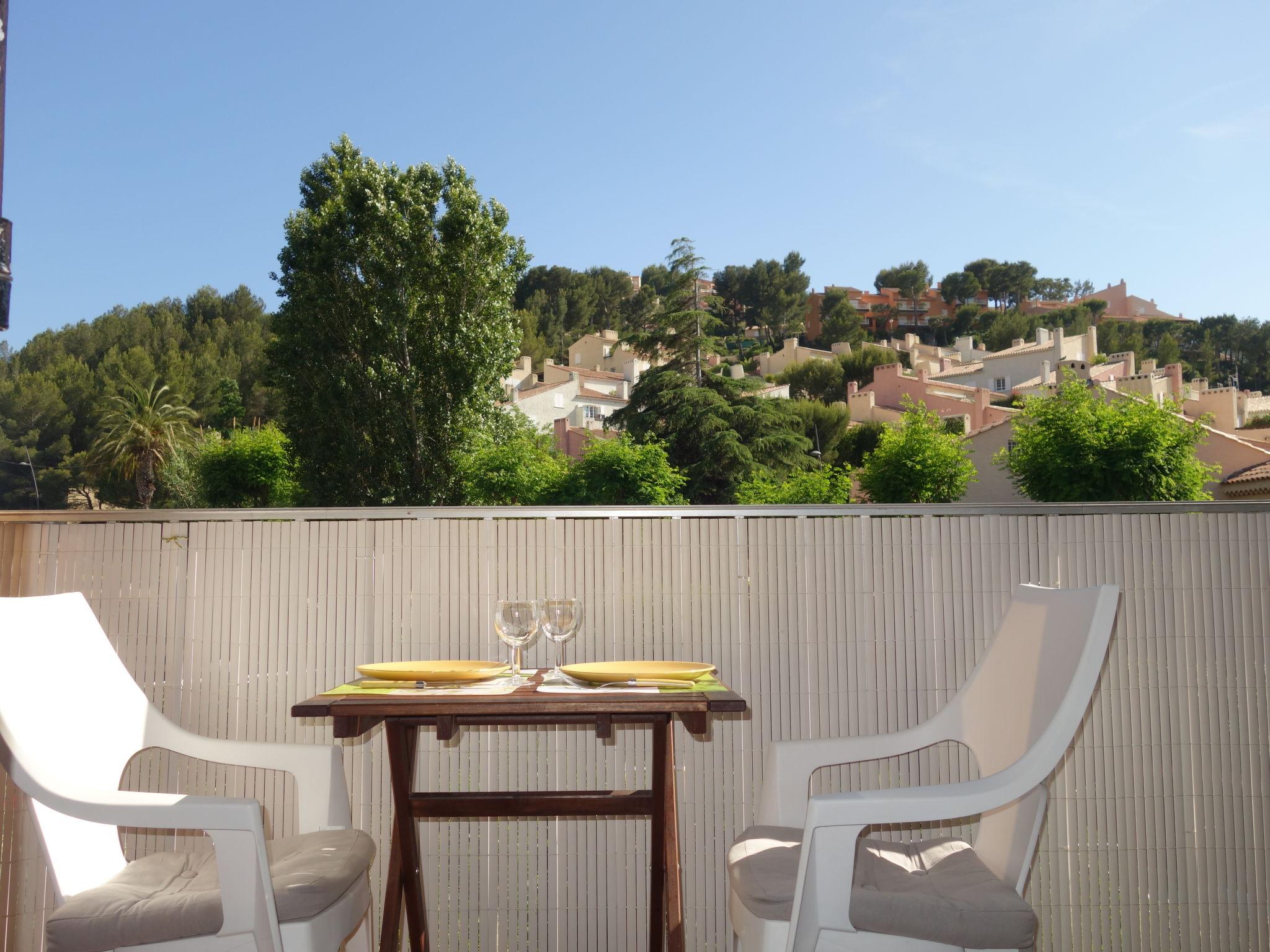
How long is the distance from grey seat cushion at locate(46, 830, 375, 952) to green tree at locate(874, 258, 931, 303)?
4893 centimetres

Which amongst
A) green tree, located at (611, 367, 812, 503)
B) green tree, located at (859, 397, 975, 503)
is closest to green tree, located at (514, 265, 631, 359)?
green tree, located at (611, 367, 812, 503)

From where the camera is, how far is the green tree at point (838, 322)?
42562 millimetres

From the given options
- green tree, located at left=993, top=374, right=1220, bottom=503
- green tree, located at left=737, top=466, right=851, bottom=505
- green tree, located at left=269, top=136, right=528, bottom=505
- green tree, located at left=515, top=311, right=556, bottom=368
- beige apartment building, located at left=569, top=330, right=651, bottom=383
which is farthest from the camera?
beige apartment building, located at left=569, top=330, right=651, bottom=383

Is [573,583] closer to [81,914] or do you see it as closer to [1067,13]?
[81,914]

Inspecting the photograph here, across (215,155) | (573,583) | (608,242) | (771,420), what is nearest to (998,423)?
(771,420)

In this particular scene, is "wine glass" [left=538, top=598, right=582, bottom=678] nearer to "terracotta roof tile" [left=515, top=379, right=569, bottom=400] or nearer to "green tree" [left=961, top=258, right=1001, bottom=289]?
"terracotta roof tile" [left=515, top=379, right=569, bottom=400]

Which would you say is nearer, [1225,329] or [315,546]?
[315,546]

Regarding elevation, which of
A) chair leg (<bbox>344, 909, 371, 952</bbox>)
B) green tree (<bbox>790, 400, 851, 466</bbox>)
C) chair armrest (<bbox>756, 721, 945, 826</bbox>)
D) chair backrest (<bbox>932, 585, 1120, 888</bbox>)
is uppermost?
green tree (<bbox>790, 400, 851, 466</bbox>)

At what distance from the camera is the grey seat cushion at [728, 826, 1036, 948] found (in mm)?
1339

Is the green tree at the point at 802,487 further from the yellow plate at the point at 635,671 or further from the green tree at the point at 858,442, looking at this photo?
the yellow plate at the point at 635,671

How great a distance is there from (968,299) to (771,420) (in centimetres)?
Answer: 2351

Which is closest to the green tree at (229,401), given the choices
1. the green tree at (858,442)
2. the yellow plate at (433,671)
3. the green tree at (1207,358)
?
the green tree at (858,442)

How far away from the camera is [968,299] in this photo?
4775cm

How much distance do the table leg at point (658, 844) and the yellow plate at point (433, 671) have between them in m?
0.28
